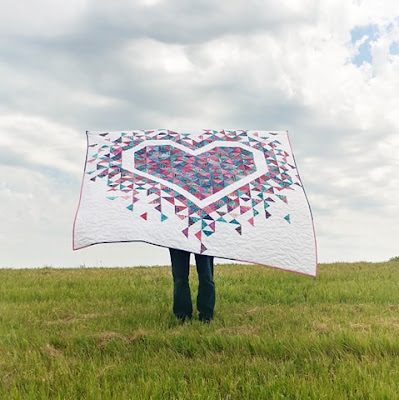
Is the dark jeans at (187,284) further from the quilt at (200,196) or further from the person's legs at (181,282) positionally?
the quilt at (200,196)

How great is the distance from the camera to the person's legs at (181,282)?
225 inches

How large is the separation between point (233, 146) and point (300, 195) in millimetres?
1108

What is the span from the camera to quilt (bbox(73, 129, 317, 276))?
5.29 metres

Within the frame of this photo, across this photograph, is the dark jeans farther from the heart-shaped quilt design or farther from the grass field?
the heart-shaped quilt design

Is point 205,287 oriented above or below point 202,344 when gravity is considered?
above

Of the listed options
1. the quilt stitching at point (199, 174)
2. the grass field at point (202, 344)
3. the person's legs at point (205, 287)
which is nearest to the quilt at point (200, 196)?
the quilt stitching at point (199, 174)

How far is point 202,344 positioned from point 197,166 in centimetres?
220

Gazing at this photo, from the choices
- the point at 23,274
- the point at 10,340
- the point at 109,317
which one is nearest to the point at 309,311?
the point at 109,317

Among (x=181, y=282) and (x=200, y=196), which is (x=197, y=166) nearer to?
(x=200, y=196)

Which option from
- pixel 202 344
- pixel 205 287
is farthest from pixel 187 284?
pixel 202 344

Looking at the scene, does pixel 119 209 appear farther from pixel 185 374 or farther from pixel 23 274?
pixel 23 274

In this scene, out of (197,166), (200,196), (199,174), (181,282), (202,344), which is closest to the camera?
(202,344)

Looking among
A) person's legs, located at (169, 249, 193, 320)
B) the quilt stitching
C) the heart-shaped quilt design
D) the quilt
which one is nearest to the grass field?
person's legs, located at (169, 249, 193, 320)

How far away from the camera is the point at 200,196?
568 cm
